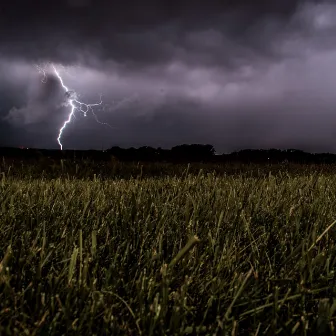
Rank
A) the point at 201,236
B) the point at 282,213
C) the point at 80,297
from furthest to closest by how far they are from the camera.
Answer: the point at 282,213 → the point at 201,236 → the point at 80,297

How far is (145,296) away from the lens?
127cm

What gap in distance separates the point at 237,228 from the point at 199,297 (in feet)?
2.39

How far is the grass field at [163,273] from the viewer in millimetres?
1107

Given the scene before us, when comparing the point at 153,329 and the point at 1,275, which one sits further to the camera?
the point at 1,275

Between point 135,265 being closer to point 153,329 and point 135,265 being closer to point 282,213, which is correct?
point 153,329

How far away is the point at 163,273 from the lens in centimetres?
116

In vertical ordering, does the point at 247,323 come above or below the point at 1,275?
below

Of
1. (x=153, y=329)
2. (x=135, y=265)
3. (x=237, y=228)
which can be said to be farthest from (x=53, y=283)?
(x=237, y=228)

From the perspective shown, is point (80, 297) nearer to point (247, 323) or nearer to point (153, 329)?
point (153, 329)

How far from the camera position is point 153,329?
106 cm

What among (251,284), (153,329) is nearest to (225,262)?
(251,284)

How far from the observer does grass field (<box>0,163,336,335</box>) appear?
111 cm

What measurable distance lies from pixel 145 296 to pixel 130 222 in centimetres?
77

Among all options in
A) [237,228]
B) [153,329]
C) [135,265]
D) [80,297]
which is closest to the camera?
[153,329]
